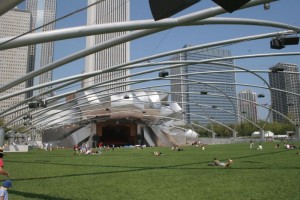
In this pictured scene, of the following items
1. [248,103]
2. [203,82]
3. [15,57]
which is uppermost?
[15,57]

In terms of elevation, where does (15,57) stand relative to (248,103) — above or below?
above

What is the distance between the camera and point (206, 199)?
830 centimetres

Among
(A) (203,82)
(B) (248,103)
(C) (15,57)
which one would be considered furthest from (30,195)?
(B) (248,103)

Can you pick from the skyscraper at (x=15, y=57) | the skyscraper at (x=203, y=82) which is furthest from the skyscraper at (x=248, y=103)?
the skyscraper at (x=15, y=57)

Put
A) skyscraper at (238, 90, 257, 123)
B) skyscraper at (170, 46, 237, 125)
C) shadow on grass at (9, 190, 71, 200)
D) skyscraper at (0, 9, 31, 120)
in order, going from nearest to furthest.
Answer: shadow on grass at (9, 190, 71, 200) → skyscraper at (170, 46, 237, 125) → skyscraper at (0, 9, 31, 120) → skyscraper at (238, 90, 257, 123)

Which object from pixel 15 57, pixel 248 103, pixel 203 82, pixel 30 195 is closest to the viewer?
pixel 30 195

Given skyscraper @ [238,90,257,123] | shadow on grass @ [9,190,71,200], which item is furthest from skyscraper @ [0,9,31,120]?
shadow on grass @ [9,190,71,200]

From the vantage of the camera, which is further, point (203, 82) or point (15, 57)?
point (15, 57)

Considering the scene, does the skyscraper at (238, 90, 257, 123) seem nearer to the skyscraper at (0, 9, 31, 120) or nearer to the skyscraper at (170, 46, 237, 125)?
the skyscraper at (170, 46, 237, 125)

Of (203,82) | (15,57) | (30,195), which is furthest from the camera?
(15,57)

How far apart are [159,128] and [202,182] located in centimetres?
7372

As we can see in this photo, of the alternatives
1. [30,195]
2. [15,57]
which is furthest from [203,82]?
[15,57]

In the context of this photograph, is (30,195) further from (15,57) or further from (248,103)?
(248,103)

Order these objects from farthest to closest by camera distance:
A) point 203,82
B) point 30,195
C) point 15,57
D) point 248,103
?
1. point 248,103
2. point 15,57
3. point 203,82
4. point 30,195
